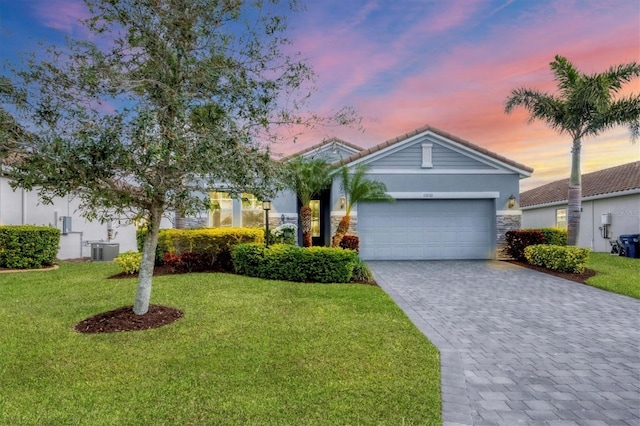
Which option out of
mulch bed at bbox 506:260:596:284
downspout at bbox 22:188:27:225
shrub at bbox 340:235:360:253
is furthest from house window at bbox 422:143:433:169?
downspout at bbox 22:188:27:225

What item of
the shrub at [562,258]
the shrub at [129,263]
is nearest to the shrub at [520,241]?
the shrub at [562,258]

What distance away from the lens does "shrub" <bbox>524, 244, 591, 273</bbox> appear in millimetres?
11445

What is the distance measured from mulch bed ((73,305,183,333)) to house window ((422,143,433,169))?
1125cm

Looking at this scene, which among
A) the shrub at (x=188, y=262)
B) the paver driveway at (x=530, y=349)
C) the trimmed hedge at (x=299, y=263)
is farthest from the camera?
the shrub at (x=188, y=262)

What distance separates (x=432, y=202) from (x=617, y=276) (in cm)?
627

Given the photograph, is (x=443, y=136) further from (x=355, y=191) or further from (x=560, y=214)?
(x=560, y=214)

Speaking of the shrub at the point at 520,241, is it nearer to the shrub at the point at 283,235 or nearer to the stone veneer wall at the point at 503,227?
the stone veneer wall at the point at 503,227

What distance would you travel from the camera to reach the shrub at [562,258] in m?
11.4

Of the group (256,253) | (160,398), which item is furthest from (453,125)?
(160,398)

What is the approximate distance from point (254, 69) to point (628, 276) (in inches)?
448

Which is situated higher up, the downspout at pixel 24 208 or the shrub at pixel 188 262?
the downspout at pixel 24 208

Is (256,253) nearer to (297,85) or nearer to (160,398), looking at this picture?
(297,85)

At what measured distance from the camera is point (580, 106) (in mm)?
12531

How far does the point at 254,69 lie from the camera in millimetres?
6352
